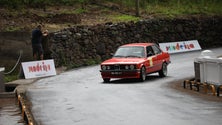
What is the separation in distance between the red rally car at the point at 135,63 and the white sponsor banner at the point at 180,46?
1403cm

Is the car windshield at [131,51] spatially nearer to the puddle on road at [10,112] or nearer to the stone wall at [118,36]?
the puddle on road at [10,112]

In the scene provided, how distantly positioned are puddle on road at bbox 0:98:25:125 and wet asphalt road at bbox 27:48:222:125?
49 centimetres

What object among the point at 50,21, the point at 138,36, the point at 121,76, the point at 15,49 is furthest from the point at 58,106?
the point at 138,36

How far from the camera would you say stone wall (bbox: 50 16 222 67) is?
32.6m

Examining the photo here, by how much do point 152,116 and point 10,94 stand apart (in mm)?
8409

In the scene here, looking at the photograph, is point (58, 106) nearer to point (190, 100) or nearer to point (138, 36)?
point (190, 100)

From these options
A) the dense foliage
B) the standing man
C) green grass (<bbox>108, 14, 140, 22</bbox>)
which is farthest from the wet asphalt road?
the dense foliage

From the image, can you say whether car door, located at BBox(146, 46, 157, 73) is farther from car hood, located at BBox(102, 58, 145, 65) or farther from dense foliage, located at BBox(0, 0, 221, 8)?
dense foliage, located at BBox(0, 0, 221, 8)

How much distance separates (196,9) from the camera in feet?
158

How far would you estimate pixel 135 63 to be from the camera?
22.4m

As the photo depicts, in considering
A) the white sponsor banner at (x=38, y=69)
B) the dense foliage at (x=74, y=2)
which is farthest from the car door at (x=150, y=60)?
the dense foliage at (x=74, y=2)

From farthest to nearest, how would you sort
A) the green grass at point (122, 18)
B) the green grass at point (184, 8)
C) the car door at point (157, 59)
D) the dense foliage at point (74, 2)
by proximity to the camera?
1. the green grass at point (184, 8)
2. the dense foliage at point (74, 2)
3. the green grass at point (122, 18)
4. the car door at point (157, 59)

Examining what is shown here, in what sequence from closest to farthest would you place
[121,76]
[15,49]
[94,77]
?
[121,76] < [94,77] < [15,49]

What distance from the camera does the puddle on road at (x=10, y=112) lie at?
14.3 meters
